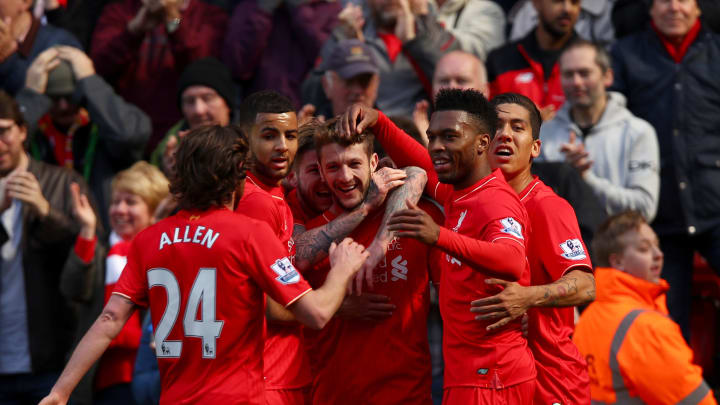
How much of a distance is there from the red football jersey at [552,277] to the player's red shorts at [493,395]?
11.3 inches

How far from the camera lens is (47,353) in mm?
7383

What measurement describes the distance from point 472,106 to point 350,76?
2902mm

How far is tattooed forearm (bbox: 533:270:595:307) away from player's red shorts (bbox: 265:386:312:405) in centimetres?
123

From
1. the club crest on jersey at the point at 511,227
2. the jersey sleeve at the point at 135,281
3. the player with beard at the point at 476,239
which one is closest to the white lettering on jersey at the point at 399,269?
the player with beard at the point at 476,239

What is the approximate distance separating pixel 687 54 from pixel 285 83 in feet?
10.8

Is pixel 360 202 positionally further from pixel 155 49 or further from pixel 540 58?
pixel 155 49

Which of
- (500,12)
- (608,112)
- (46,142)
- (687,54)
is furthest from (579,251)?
(46,142)

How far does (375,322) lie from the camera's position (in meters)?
5.19

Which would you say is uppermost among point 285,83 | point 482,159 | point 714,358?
point 285,83

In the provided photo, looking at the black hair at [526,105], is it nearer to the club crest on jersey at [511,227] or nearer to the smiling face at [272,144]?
the club crest on jersey at [511,227]

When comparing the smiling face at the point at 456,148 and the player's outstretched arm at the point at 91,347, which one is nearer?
the player's outstretched arm at the point at 91,347

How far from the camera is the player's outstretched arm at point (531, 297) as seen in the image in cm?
457

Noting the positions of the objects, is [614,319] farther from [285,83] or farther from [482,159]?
[285,83]

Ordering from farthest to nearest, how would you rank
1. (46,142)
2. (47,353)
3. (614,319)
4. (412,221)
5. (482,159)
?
(46,142)
(47,353)
(614,319)
(482,159)
(412,221)
